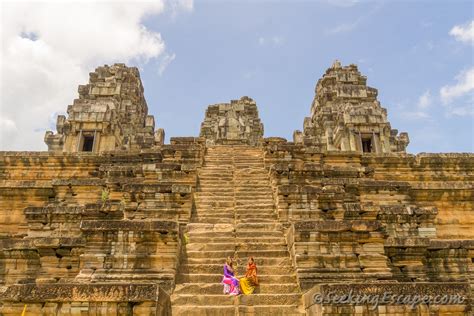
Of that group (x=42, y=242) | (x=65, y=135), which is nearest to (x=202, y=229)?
(x=42, y=242)

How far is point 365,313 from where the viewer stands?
5746 millimetres

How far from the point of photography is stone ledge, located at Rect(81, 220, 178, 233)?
307 inches

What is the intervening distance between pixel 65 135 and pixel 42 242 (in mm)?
23990

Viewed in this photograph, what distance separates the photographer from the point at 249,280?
7.56m

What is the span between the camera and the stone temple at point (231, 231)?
5910mm

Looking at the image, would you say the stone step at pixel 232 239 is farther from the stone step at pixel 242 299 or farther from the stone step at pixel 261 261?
the stone step at pixel 242 299

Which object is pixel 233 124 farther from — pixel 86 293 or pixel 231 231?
pixel 86 293

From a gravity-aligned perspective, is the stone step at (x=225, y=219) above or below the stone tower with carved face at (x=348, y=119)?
below

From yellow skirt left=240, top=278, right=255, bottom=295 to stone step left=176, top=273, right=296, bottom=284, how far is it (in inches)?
11.9

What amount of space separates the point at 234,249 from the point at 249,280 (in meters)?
1.28

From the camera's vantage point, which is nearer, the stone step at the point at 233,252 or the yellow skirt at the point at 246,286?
the yellow skirt at the point at 246,286

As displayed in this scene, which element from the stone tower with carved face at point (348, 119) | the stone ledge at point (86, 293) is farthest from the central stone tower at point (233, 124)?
the stone ledge at point (86, 293)

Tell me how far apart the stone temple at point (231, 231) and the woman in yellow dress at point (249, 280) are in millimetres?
197

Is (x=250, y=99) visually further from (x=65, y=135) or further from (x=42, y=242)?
(x=42, y=242)
